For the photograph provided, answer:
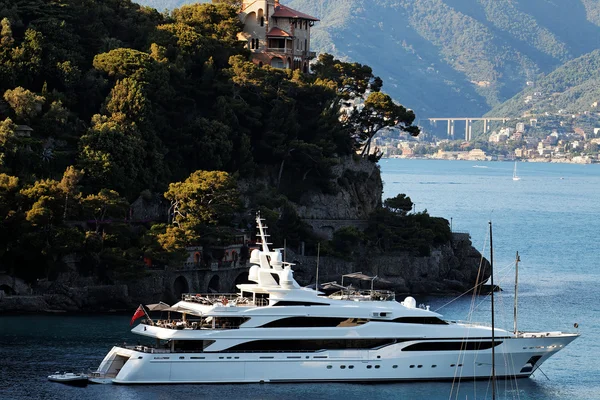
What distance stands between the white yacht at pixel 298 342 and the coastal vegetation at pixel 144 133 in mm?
19424

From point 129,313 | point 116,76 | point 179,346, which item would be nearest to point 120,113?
point 116,76

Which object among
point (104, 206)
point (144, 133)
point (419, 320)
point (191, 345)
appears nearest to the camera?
point (191, 345)

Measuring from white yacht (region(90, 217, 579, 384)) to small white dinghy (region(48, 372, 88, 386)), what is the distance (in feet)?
2.08

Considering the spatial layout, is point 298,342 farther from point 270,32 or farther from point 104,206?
point 270,32

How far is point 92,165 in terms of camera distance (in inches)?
3223

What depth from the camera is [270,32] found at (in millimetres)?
102500

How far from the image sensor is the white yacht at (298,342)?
5566cm

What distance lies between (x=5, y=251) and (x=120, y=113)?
14750mm

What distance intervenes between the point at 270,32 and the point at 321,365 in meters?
49.7

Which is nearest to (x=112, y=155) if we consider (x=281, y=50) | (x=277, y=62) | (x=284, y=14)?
(x=277, y=62)

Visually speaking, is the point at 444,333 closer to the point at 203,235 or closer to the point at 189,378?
the point at 189,378

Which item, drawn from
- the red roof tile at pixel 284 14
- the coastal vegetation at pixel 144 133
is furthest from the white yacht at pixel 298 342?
the red roof tile at pixel 284 14

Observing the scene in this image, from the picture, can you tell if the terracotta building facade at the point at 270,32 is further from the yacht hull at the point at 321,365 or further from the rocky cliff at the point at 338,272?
the yacht hull at the point at 321,365

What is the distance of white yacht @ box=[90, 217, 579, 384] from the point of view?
183 feet
